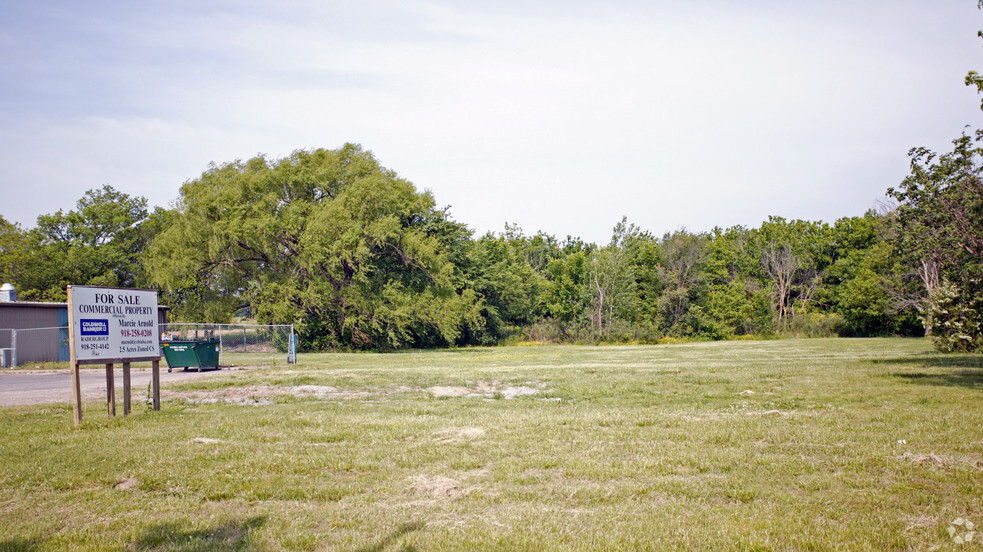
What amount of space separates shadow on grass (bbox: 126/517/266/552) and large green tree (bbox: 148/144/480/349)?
3766 cm

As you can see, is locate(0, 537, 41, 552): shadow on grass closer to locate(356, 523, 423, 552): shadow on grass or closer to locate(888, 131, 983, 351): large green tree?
locate(356, 523, 423, 552): shadow on grass

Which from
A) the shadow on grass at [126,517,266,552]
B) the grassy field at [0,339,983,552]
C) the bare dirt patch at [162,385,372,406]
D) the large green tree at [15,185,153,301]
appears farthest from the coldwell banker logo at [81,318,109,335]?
the large green tree at [15,185,153,301]

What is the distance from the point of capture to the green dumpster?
2380 centimetres

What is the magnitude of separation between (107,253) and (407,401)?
55161 mm

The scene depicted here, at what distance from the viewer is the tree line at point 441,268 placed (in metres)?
19.8

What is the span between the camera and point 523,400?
14188 mm

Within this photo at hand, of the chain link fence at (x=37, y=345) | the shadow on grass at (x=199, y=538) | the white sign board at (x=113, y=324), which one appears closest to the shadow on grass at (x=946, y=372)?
the shadow on grass at (x=199, y=538)

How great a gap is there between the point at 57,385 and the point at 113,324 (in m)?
10.1

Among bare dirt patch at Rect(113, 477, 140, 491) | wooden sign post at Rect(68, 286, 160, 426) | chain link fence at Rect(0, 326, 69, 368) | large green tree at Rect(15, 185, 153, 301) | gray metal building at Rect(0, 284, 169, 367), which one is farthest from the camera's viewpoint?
large green tree at Rect(15, 185, 153, 301)

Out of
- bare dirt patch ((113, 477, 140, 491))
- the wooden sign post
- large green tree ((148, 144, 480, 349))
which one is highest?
large green tree ((148, 144, 480, 349))

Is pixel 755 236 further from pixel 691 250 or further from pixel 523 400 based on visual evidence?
pixel 523 400

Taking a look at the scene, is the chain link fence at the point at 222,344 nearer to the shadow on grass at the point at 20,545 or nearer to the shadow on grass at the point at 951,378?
the shadow on grass at the point at 951,378

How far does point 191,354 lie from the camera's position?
23.9m

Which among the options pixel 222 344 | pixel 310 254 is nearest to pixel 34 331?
pixel 222 344
